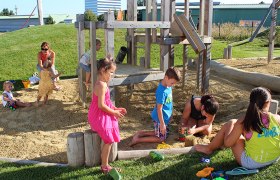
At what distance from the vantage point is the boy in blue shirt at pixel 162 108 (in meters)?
4.46

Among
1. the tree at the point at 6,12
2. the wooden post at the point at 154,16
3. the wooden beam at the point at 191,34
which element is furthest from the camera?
the tree at the point at 6,12

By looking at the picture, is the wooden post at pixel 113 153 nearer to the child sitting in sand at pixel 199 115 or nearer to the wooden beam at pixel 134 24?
the child sitting in sand at pixel 199 115

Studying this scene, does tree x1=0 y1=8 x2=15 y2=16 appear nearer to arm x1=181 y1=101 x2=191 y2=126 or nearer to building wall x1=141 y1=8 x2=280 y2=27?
building wall x1=141 y1=8 x2=280 y2=27

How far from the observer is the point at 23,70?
10695mm

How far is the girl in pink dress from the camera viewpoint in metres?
3.69

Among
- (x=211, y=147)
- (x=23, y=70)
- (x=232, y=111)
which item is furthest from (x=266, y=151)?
(x=23, y=70)

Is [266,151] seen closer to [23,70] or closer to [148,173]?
[148,173]

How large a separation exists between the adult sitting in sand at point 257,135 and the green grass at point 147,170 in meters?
0.16

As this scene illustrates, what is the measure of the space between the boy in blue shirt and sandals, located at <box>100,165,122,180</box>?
1033 mm

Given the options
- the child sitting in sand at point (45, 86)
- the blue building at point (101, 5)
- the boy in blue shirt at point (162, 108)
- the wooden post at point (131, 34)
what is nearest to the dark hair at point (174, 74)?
the boy in blue shirt at point (162, 108)

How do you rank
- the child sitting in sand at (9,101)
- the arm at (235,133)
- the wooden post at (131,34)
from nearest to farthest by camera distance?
1. the arm at (235,133)
2. the child sitting in sand at (9,101)
3. the wooden post at (131,34)

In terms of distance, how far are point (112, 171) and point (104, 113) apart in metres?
0.65

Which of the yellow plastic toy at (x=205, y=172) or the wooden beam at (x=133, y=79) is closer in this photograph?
the yellow plastic toy at (x=205, y=172)

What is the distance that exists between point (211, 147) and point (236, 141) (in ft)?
1.75
